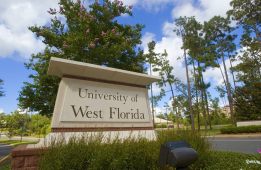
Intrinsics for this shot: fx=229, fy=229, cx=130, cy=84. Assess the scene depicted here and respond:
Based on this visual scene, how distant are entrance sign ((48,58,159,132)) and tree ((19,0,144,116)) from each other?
365cm

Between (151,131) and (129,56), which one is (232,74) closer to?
(129,56)

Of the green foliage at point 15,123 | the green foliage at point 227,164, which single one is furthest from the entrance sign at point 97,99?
the green foliage at point 15,123

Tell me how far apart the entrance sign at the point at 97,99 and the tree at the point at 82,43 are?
3.65 m

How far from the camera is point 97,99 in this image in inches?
227

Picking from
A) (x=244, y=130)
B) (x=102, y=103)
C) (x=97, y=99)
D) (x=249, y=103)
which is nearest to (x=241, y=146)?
(x=102, y=103)

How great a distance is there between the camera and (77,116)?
5.32 meters

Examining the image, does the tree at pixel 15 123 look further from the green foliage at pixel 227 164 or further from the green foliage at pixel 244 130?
the green foliage at pixel 227 164

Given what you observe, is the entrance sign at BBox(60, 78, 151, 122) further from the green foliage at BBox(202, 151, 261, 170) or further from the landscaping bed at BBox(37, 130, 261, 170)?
the green foliage at BBox(202, 151, 261, 170)

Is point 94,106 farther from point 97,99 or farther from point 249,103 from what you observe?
point 249,103

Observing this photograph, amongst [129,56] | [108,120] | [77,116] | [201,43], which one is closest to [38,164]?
[77,116]

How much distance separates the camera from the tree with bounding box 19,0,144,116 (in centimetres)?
971

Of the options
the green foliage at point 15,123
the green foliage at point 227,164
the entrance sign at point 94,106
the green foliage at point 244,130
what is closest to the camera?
the green foliage at point 227,164

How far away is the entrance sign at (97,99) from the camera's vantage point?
17.2ft

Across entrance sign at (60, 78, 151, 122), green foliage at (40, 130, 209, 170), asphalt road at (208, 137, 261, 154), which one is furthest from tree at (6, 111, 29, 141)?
green foliage at (40, 130, 209, 170)
